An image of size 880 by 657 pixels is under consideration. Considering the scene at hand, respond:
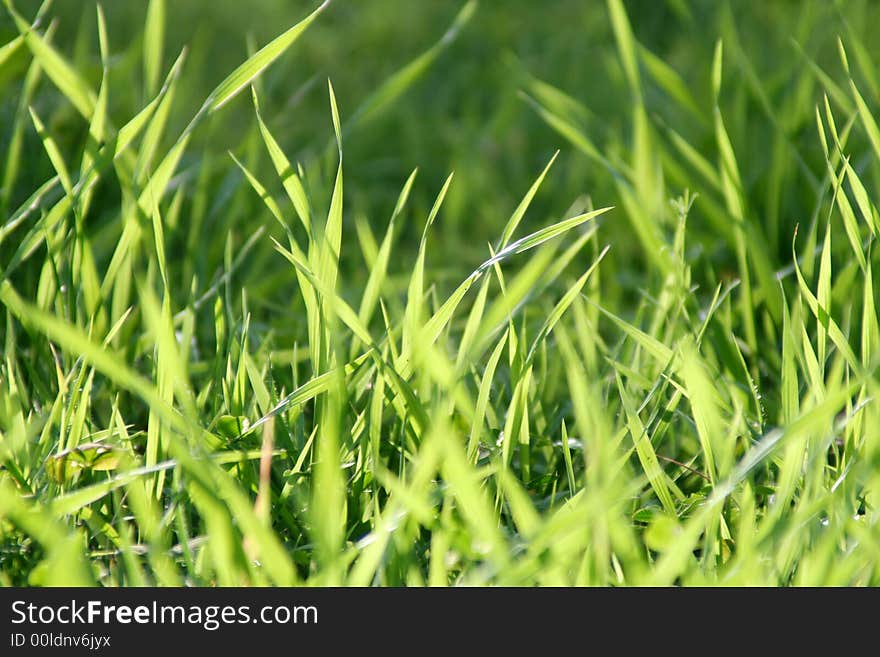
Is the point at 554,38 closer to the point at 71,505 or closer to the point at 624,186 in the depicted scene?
the point at 624,186

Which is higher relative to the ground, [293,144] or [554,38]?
[554,38]

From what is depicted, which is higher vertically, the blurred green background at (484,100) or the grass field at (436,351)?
the blurred green background at (484,100)

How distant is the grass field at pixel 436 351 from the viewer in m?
0.71

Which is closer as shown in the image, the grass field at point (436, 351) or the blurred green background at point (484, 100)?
the grass field at point (436, 351)

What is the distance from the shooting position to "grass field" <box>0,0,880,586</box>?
0.71 meters

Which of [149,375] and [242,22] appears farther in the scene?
[242,22]

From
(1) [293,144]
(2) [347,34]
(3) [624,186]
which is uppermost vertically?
(2) [347,34]

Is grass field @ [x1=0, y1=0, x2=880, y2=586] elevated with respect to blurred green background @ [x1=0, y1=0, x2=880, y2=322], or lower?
lower

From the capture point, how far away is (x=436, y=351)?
775 mm

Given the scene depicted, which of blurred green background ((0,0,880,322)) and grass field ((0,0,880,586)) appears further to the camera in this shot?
blurred green background ((0,0,880,322))

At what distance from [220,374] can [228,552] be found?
0.94ft

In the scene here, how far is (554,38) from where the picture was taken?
85.4 inches
